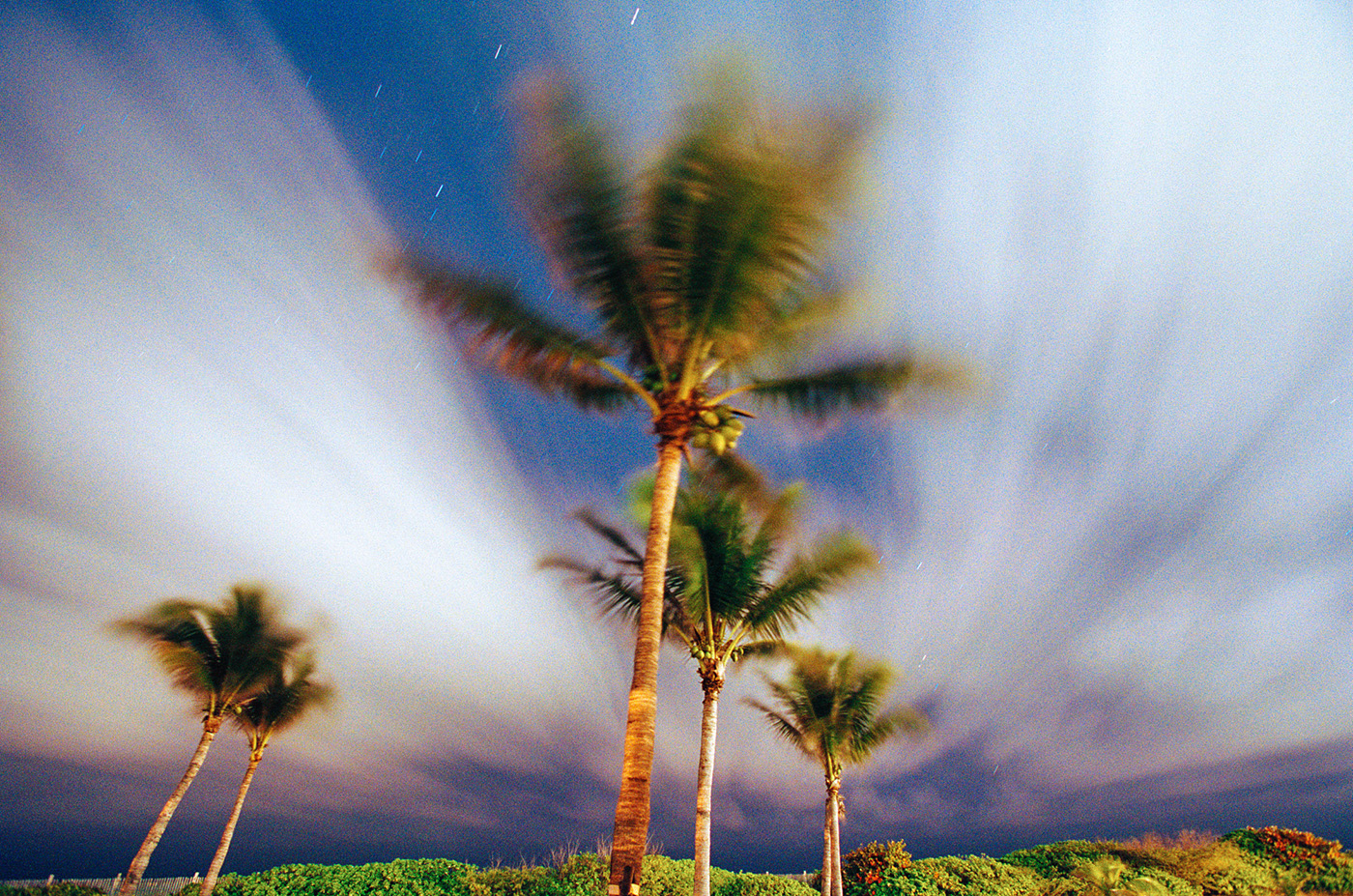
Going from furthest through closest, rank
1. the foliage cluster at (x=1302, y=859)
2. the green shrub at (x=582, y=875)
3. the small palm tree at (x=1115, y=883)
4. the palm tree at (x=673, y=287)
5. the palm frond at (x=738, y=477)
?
1. the green shrub at (x=582, y=875)
2. the foliage cluster at (x=1302, y=859)
3. the small palm tree at (x=1115, y=883)
4. the palm frond at (x=738, y=477)
5. the palm tree at (x=673, y=287)

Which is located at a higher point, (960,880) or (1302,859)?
(1302,859)

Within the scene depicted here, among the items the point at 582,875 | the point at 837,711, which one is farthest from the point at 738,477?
the point at 582,875

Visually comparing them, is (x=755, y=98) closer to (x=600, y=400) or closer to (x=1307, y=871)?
(x=600, y=400)

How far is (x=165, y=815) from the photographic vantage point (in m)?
19.3

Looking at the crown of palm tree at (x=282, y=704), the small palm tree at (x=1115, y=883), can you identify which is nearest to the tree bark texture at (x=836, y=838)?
the small palm tree at (x=1115, y=883)

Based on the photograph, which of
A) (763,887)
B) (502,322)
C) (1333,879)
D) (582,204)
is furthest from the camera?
(763,887)

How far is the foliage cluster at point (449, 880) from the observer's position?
21453 mm

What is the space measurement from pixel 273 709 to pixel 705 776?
57.0 feet

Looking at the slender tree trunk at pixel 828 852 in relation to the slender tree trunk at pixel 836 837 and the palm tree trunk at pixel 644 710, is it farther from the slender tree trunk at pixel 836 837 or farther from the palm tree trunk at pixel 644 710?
the palm tree trunk at pixel 644 710

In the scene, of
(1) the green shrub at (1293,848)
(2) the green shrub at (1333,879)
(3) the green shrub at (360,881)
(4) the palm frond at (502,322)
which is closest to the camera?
(4) the palm frond at (502,322)

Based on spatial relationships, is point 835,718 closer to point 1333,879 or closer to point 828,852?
point 828,852

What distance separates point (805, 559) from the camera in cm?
1413

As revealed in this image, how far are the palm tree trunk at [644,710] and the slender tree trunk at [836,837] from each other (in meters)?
16.4

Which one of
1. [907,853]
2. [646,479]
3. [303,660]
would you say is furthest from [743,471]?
[907,853]
